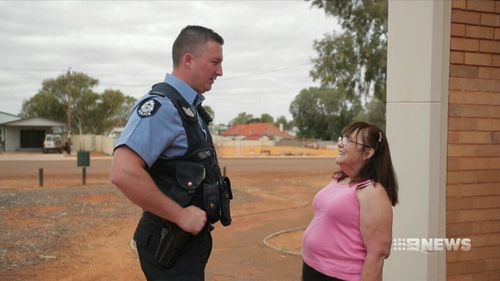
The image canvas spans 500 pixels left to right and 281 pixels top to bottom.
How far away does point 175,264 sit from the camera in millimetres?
2174

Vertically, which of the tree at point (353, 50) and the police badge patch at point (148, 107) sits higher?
the tree at point (353, 50)

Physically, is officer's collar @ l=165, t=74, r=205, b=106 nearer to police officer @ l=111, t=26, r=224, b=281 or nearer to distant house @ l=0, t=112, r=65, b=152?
police officer @ l=111, t=26, r=224, b=281

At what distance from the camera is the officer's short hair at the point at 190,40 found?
2.27m

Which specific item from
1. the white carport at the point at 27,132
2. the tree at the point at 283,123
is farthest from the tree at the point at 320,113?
the white carport at the point at 27,132

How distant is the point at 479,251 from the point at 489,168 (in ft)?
2.32

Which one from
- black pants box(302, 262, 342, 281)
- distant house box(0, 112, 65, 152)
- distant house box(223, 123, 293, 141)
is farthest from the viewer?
distant house box(223, 123, 293, 141)

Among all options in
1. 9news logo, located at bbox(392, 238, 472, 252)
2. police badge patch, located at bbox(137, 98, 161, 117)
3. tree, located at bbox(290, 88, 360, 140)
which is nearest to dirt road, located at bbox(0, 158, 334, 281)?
9news logo, located at bbox(392, 238, 472, 252)

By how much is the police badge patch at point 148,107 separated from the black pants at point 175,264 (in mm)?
497

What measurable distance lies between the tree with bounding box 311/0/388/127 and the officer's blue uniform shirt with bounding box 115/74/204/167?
19138 millimetres

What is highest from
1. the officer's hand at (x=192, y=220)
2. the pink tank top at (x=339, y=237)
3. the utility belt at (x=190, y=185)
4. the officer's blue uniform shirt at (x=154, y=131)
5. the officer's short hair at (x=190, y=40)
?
the officer's short hair at (x=190, y=40)

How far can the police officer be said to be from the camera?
6.64 feet

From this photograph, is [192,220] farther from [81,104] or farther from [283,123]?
[283,123]

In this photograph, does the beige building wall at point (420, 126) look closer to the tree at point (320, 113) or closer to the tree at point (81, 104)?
the tree at point (81, 104)

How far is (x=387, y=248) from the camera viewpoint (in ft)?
8.62
